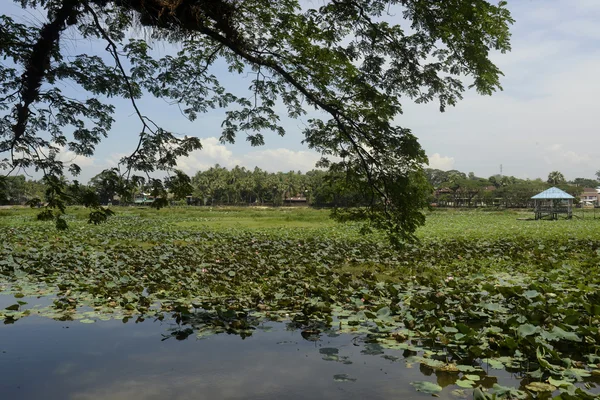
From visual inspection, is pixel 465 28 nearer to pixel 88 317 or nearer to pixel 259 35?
pixel 259 35

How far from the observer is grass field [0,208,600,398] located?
4.28 metres

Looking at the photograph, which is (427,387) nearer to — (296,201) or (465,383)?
(465,383)

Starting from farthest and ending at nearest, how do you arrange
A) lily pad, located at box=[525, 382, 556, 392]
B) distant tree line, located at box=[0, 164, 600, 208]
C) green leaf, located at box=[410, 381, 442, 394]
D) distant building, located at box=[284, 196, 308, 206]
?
distant building, located at box=[284, 196, 308, 206] → distant tree line, located at box=[0, 164, 600, 208] → green leaf, located at box=[410, 381, 442, 394] → lily pad, located at box=[525, 382, 556, 392]

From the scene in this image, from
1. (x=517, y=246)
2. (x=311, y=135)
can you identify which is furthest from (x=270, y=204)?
(x=311, y=135)

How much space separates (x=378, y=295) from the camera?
22.1 ft

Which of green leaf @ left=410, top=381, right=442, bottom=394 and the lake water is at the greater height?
green leaf @ left=410, top=381, right=442, bottom=394

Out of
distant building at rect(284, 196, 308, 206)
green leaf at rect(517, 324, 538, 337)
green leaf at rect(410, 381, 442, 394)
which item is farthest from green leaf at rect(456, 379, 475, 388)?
distant building at rect(284, 196, 308, 206)

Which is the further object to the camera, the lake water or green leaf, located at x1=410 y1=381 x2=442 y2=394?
the lake water

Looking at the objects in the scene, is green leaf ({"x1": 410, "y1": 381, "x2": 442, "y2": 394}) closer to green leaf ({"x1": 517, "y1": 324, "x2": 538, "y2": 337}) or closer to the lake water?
the lake water

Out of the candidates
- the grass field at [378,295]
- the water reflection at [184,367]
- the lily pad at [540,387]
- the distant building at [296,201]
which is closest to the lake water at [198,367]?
the water reflection at [184,367]

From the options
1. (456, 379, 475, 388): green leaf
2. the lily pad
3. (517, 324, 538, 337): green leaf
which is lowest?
(456, 379, 475, 388): green leaf

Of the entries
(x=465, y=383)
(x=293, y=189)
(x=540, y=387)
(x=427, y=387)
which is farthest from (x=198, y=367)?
(x=293, y=189)

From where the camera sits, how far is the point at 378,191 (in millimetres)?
6539

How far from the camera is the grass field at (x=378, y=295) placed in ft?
14.0
